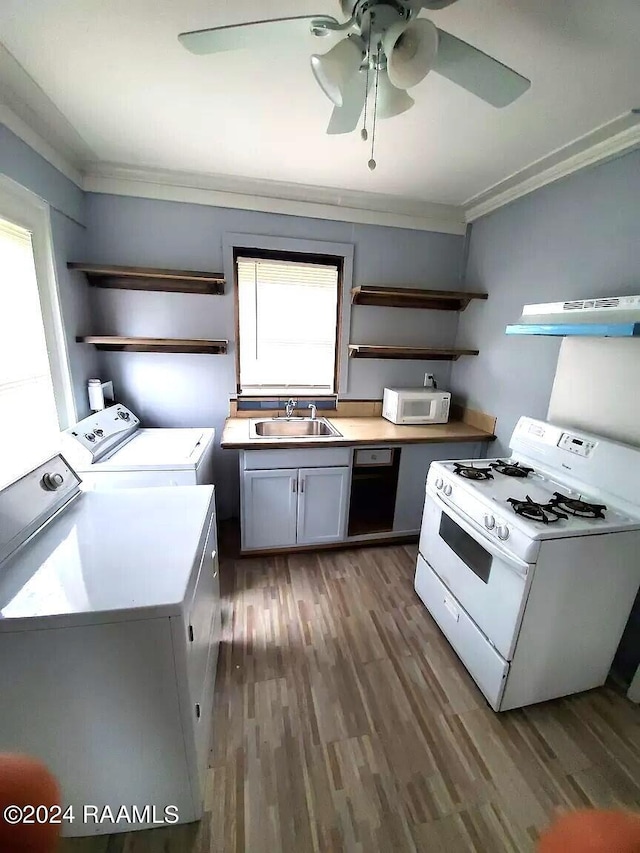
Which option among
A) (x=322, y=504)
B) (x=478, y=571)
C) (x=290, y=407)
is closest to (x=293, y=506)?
(x=322, y=504)

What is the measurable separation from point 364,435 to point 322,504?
22.8 inches

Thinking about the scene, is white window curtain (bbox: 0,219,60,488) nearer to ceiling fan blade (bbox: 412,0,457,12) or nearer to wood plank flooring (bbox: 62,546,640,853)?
wood plank flooring (bbox: 62,546,640,853)

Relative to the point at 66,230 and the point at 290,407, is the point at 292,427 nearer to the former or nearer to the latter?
the point at 290,407

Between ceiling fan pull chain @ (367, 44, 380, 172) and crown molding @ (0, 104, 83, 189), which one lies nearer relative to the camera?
ceiling fan pull chain @ (367, 44, 380, 172)

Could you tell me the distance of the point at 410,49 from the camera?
876mm

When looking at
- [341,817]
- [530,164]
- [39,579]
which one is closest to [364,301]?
[530,164]

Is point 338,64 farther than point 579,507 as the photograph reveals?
No

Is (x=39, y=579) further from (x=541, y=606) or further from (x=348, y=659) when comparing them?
(x=541, y=606)

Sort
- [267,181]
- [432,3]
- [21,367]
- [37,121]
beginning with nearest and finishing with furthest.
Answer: [432,3] → [37,121] → [21,367] → [267,181]

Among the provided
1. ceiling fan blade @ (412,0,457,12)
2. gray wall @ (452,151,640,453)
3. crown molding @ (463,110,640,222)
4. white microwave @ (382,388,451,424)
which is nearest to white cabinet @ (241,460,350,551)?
white microwave @ (382,388,451,424)

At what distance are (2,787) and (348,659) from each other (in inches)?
55.3

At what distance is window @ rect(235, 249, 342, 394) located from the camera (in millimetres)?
2582

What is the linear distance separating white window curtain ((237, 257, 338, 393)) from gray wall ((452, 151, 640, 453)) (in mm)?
1155

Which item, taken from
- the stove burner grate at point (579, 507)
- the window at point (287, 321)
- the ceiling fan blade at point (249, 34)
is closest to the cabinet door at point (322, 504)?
the window at point (287, 321)
